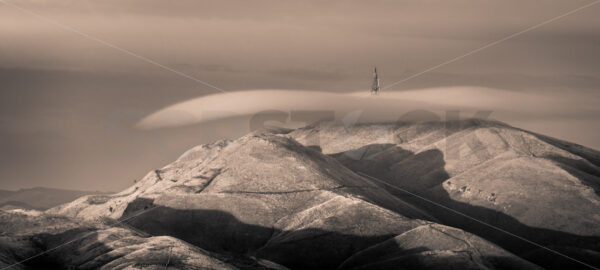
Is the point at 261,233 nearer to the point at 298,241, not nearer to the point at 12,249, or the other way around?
the point at 298,241

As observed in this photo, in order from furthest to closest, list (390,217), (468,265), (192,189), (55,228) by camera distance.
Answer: (192,189), (390,217), (55,228), (468,265)

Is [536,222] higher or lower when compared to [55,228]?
lower

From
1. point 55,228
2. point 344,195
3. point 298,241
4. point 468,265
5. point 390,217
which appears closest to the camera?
point 468,265

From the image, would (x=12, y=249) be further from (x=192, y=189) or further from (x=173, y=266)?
(x=192, y=189)

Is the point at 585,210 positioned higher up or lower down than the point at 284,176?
lower down

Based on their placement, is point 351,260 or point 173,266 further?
point 351,260

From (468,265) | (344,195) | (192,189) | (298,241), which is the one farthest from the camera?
(192,189)

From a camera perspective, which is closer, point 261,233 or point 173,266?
point 173,266

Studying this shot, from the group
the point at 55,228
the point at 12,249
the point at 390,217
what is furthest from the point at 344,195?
the point at 12,249

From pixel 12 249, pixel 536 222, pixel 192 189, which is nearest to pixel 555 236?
pixel 536 222
